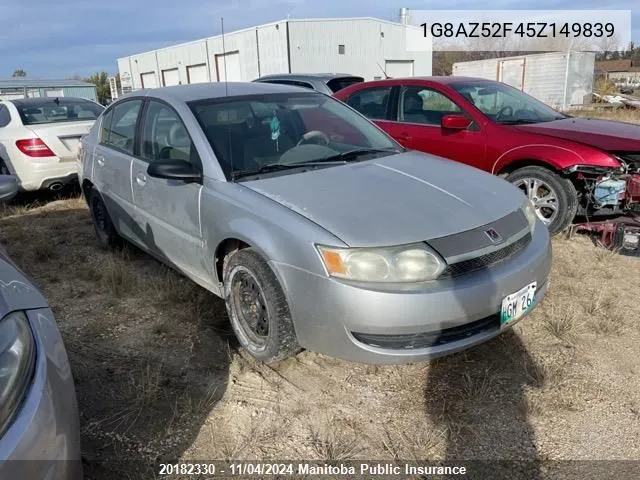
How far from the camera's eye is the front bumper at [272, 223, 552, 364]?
2354 millimetres

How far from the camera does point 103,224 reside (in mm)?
4922

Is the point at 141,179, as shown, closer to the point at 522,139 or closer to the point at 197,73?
the point at 522,139

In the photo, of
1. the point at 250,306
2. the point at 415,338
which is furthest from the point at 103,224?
the point at 415,338

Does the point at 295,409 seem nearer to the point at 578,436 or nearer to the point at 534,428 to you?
the point at 534,428

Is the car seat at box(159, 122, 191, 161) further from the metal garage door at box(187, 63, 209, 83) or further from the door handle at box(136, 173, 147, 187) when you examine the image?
the metal garage door at box(187, 63, 209, 83)

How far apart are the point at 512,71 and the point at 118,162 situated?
23.9 metres

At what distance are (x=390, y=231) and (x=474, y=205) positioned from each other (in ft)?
1.95


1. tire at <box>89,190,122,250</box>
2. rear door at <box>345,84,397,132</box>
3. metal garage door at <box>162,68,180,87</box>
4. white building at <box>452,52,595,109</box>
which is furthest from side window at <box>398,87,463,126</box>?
metal garage door at <box>162,68,180,87</box>

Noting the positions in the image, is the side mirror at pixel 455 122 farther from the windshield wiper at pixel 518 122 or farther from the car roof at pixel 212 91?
the car roof at pixel 212 91

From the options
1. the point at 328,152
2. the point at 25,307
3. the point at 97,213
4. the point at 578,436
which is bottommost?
the point at 578,436

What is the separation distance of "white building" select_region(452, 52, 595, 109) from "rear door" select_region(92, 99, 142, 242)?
21246mm

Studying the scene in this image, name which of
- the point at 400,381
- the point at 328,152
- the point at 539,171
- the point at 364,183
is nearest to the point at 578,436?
the point at 400,381

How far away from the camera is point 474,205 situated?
2.79m

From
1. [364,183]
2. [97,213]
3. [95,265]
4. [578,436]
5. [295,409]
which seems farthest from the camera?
[97,213]
